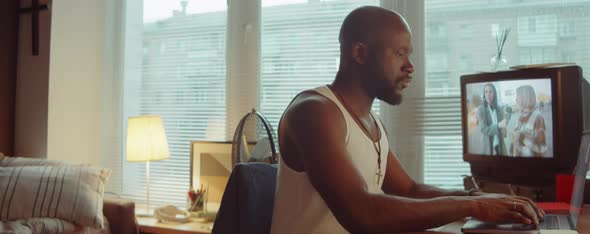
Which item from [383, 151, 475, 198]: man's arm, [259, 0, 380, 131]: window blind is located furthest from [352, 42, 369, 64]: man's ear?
[259, 0, 380, 131]: window blind

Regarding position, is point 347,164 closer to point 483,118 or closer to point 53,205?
point 483,118

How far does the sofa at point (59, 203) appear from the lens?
2.58 meters

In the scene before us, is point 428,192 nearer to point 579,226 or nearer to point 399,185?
point 399,185

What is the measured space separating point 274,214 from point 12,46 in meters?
2.92

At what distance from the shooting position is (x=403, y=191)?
166 centimetres

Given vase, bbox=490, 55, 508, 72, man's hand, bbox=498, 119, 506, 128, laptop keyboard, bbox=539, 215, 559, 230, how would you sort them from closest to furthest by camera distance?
1. laptop keyboard, bbox=539, 215, 559, 230
2. man's hand, bbox=498, 119, 506, 128
3. vase, bbox=490, 55, 508, 72

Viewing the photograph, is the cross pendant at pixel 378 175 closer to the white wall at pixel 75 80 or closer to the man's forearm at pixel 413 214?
the man's forearm at pixel 413 214

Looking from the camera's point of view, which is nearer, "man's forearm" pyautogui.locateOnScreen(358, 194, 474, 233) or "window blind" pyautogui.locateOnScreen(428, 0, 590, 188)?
"man's forearm" pyautogui.locateOnScreen(358, 194, 474, 233)

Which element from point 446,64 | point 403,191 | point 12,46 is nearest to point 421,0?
point 446,64

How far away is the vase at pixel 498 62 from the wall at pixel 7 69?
9.45ft

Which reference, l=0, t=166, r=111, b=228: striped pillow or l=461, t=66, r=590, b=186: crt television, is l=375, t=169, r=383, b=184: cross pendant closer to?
l=461, t=66, r=590, b=186: crt television

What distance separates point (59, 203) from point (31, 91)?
113 cm

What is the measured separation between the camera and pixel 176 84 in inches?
135

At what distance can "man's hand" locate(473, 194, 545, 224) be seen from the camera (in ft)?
3.83
